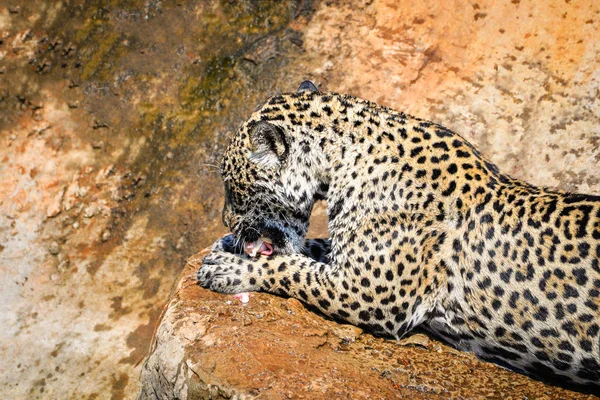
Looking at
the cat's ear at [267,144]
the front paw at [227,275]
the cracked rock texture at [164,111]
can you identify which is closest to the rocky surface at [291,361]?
the front paw at [227,275]

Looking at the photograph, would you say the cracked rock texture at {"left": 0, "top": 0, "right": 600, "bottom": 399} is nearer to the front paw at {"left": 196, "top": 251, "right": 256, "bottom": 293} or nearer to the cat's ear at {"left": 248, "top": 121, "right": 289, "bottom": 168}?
the front paw at {"left": 196, "top": 251, "right": 256, "bottom": 293}

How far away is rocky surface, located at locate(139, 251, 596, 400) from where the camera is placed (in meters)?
5.61

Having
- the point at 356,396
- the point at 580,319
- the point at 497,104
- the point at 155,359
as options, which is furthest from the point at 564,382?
→ the point at 497,104

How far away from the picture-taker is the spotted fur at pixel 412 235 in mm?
5891

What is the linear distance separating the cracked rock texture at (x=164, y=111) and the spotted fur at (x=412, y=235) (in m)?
3.69

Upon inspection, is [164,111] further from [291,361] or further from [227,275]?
[291,361]

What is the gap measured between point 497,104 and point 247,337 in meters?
6.51

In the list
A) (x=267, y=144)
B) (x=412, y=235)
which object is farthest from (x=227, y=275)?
(x=412, y=235)

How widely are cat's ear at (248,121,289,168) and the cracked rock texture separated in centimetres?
379

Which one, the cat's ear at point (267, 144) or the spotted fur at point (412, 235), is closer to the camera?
the spotted fur at point (412, 235)

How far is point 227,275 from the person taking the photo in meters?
7.21

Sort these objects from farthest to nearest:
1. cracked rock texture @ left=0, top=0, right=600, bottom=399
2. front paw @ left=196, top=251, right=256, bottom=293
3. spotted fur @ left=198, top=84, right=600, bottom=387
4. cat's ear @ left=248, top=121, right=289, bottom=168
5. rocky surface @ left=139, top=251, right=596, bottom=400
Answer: cracked rock texture @ left=0, top=0, right=600, bottom=399, front paw @ left=196, top=251, right=256, bottom=293, cat's ear @ left=248, top=121, right=289, bottom=168, spotted fur @ left=198, top=84, right=600, bottom=387, rocky surface @ left=139, top=251, right=596, bottom=400

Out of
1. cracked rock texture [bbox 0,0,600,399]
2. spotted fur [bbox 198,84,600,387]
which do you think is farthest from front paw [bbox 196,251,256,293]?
cracked rock texture [bbox 0,0,600,399]

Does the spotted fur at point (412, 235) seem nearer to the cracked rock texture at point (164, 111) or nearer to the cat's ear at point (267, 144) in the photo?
the cat's ear at point (267, 144)
